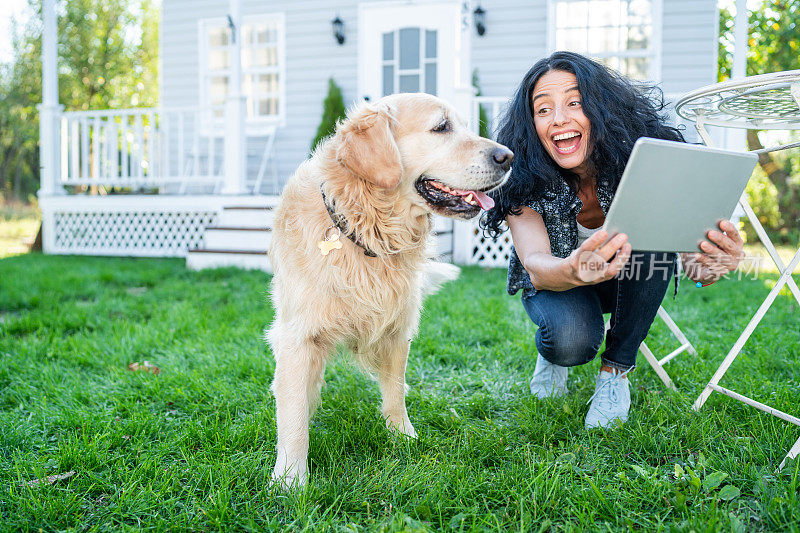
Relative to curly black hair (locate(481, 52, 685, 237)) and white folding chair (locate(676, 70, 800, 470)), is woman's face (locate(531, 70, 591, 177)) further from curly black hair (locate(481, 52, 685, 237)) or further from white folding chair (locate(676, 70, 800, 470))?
white folding chair (locate(676, 70, 800, 470))

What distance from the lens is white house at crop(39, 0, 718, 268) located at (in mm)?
6758

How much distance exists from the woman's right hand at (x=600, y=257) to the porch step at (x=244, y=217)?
515cm

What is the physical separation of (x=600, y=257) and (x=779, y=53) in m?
12.8

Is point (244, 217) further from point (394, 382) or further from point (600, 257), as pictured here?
point (600, 257)

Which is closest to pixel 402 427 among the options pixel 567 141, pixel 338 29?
pixel 567 141

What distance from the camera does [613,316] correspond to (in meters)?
2.20

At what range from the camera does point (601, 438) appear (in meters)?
1.88

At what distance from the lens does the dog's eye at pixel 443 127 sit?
1.90m

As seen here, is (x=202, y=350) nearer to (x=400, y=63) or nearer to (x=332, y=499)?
(x=332, y=499)

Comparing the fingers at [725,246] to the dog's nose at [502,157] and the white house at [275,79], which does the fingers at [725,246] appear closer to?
the dog's nose at [502,157]

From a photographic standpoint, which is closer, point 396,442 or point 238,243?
point 396,442

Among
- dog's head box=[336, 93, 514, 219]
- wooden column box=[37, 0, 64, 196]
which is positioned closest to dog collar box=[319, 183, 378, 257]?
dog's head box=[336, 93, 514, 219]

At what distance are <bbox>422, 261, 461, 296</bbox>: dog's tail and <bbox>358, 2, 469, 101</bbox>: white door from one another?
5.79 metres

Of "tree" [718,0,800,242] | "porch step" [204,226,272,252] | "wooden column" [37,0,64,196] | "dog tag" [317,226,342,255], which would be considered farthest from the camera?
"tree" [718,0,800,242]
